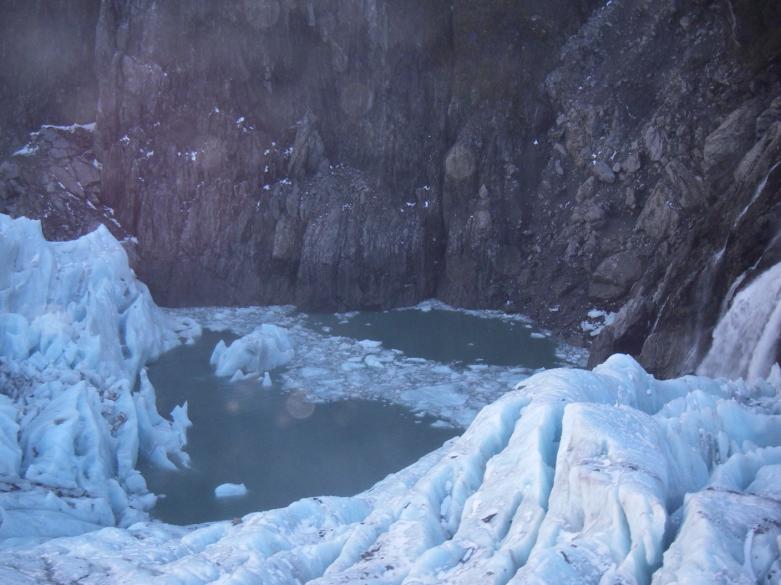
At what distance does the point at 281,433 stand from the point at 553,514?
6988 millimetres

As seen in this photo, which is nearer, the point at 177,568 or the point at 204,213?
the point at 177,568

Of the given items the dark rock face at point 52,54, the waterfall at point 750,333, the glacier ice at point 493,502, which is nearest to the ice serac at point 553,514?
the glacier ice at point 493,502

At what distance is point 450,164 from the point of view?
18828mm

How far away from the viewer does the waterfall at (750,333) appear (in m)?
8.63

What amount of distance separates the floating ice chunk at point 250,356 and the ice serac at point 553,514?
265 inches

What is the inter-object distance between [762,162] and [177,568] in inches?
385

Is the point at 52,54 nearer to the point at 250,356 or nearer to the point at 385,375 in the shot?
the point at 250,356

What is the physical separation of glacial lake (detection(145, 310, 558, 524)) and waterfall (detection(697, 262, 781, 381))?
3.87m

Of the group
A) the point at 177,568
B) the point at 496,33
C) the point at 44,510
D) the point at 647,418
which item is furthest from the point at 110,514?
the point at 496,33

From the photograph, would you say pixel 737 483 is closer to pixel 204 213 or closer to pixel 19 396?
pixel 19 396

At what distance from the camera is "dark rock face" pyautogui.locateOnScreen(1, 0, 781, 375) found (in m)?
18.3

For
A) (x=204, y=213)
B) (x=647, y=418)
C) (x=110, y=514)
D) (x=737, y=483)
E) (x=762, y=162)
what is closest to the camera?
(x=737, y=483)

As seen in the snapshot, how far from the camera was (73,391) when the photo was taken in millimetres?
9664

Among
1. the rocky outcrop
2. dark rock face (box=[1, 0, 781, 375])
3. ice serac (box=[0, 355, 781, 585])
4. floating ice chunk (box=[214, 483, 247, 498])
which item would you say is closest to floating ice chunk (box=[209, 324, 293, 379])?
floating ice chunk (box=[214, 483, 247, 498])
